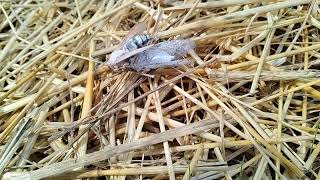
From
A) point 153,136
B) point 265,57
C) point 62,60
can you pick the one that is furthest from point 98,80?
point 265,57

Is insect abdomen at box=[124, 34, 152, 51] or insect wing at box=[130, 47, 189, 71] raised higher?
insect abdomen at box=[124, 34, 152, 51]

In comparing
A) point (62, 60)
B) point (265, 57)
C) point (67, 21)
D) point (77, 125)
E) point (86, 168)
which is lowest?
point (86, 168)

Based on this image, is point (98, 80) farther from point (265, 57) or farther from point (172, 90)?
point (265, 57)

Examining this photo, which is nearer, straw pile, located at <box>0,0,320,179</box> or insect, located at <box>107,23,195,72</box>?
straw pile, located at <box>0,0,320,179</box>

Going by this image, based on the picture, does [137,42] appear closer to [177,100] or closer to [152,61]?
[152,61]

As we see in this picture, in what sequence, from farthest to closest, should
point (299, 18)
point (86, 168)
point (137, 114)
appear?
point (299, 18) → point (137, 114) → point (86, 168)

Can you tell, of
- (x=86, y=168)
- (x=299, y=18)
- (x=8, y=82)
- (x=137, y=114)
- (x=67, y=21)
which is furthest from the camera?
(x=67, y=21)

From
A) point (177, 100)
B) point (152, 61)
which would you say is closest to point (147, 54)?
point (152, 61)
